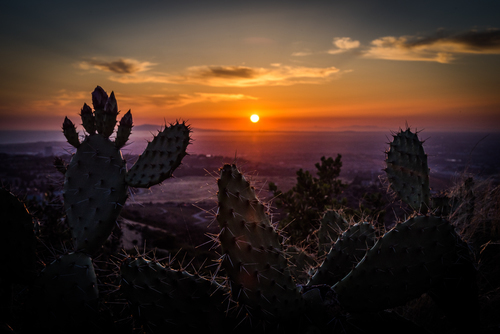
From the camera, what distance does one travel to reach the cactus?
7.50 ft

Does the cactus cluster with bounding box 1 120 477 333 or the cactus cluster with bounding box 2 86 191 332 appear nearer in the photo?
the cactus cluster with bounding box 1 120 477 333

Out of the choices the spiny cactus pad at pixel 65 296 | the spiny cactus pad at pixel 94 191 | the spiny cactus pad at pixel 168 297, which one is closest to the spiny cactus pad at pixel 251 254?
the spiny cactus pad at pixel 168 297

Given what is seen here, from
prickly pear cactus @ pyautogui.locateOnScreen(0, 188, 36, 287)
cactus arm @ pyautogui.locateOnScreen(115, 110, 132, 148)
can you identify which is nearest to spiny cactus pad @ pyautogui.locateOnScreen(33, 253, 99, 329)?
prickly pear cactus @ pyautogui.locateOnScreen(0, 188, 36, 287)

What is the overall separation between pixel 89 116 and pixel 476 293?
3249 mm

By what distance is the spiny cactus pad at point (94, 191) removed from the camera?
2.26 metres

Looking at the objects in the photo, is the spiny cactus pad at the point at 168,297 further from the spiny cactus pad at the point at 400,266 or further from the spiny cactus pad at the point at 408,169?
the spiny cactus pad at the point at 408,169

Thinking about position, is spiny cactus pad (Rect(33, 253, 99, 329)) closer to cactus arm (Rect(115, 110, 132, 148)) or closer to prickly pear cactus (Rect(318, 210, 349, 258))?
cactus arm (Rect(115, 110, 132, 148))

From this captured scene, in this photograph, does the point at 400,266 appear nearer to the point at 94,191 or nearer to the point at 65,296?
the point at 65,296

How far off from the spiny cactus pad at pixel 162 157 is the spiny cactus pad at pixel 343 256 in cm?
139

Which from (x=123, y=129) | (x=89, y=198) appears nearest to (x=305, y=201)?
(x=123, y=129)

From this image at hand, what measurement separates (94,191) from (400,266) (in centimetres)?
233

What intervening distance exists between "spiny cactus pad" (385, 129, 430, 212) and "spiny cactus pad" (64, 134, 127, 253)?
2.48m

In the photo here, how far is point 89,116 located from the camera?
2.59 m

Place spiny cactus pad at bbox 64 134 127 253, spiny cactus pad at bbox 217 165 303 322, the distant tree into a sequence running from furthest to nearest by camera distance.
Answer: the distant tree, spiny cactus pad at bbox 64 134 127 253, spiny cactus pad at bbox 217 165 303 322
